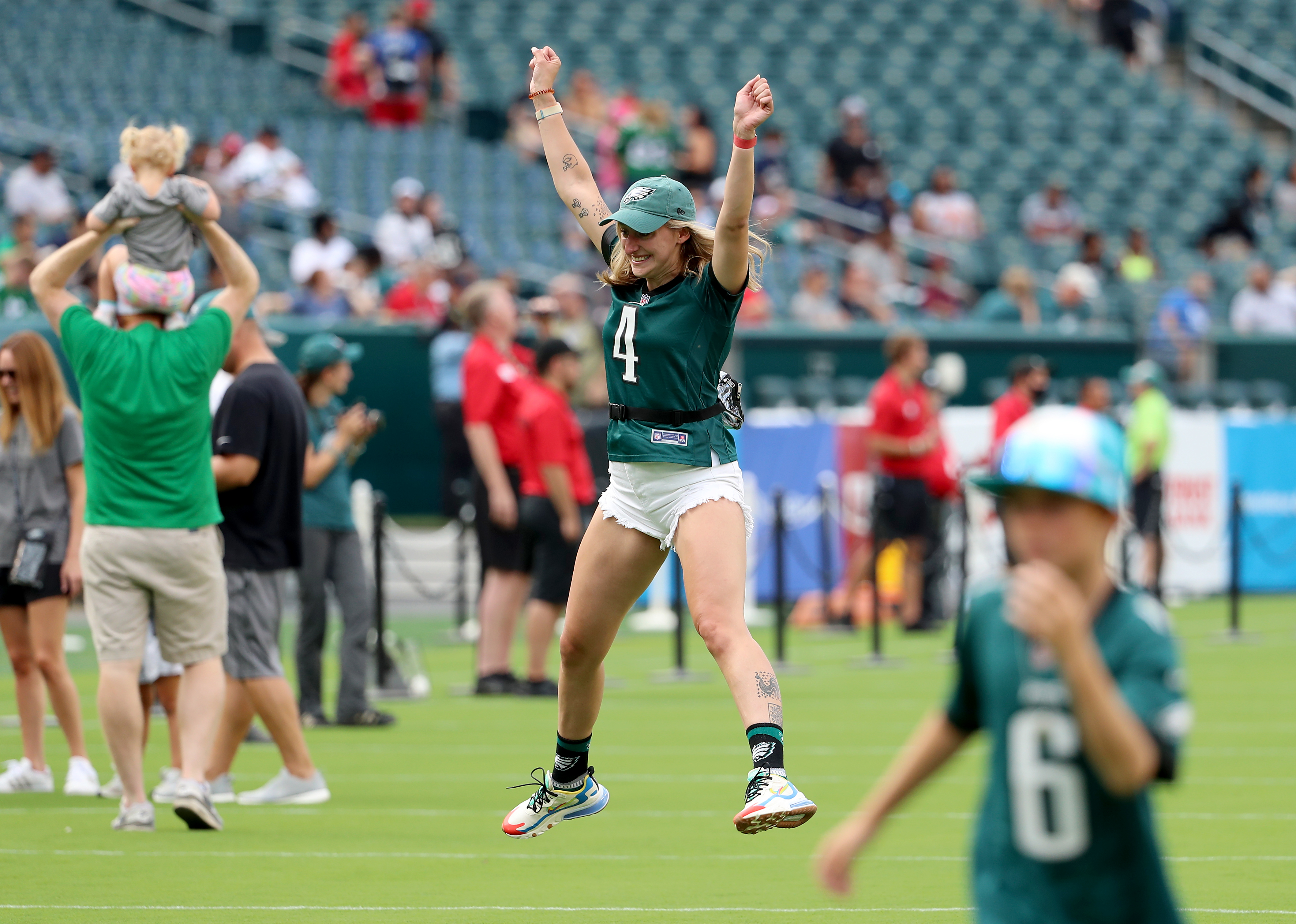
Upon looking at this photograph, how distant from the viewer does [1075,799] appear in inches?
129

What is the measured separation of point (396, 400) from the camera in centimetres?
1944

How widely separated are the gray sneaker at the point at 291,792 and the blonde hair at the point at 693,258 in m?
3.24

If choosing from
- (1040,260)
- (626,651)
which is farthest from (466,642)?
(1040,260)

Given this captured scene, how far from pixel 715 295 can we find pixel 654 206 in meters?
0.38

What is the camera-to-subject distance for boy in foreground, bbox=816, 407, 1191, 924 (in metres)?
3.10

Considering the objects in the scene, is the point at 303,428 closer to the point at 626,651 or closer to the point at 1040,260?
the point at 626,651

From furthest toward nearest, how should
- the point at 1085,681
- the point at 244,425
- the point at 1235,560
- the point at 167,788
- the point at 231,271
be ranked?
the point at 1235,560 → the point at 167,788 → the point at 244,425 → the point at 231,271 → the point at 1085,681

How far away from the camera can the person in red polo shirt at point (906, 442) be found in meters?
16.5

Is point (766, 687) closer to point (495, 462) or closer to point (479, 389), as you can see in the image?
point (495, 462)

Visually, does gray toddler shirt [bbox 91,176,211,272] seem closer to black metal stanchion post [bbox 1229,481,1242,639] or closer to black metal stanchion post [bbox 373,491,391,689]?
black metal stanchion post [bbox 373,491,391,689]

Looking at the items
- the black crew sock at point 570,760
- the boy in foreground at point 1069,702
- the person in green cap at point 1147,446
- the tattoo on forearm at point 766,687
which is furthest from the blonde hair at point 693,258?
the person in green cap at point 1147,446

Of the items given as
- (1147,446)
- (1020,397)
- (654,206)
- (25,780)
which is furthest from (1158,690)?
(1147,446)

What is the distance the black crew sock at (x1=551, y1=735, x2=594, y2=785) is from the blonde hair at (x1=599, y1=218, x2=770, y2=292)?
1680 mm

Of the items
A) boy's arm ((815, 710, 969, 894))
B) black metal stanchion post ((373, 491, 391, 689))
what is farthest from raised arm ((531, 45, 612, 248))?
black metal stanchion post ((373, 491, 391, 689))
